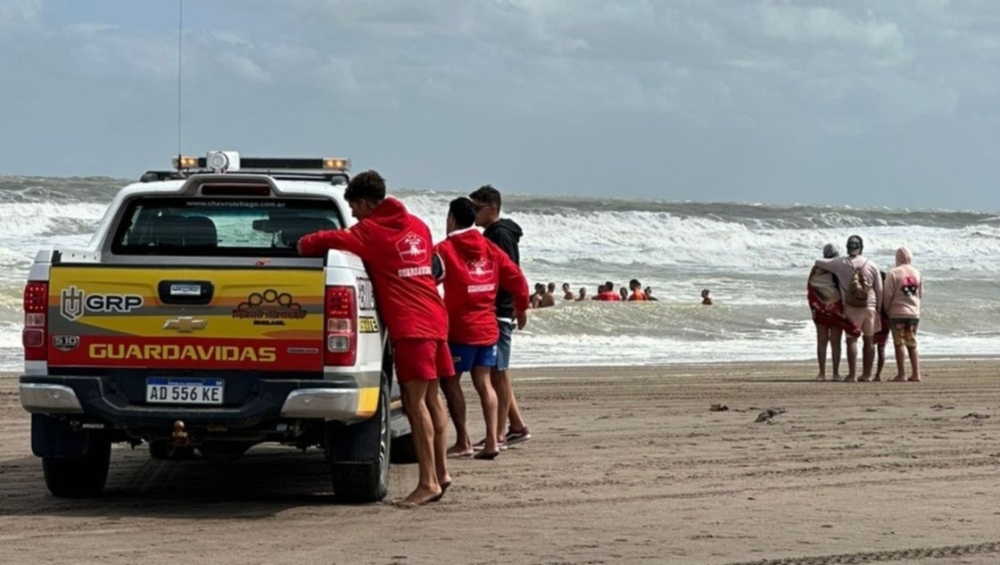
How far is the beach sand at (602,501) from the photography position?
313 inches

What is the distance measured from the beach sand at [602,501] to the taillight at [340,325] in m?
0.85

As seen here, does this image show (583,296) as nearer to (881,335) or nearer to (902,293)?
(881,335)

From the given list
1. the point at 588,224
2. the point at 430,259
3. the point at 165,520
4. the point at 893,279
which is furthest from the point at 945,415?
the point at 588,224

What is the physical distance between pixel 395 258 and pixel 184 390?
130 centimetres

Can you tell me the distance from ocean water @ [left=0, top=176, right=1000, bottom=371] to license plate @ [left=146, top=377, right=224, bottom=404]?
12253 millimetres

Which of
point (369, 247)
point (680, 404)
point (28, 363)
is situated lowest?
point (680, 404)

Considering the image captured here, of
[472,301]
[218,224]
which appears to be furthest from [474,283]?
[218,224]

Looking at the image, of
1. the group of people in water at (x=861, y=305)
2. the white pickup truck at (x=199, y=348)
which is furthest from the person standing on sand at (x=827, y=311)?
the white pickup truck at (x=199, y=348)

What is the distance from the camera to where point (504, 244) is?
40.1ft

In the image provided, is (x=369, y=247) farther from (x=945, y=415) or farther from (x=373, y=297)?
(x=945, y=415)

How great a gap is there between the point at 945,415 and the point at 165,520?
8.18 m

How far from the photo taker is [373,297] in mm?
9266

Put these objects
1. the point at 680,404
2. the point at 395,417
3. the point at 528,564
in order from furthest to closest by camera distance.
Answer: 1. the point at 680,404
2. the point at 395,417
3. the point at 528,564

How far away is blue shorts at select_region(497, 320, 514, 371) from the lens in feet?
39.9
